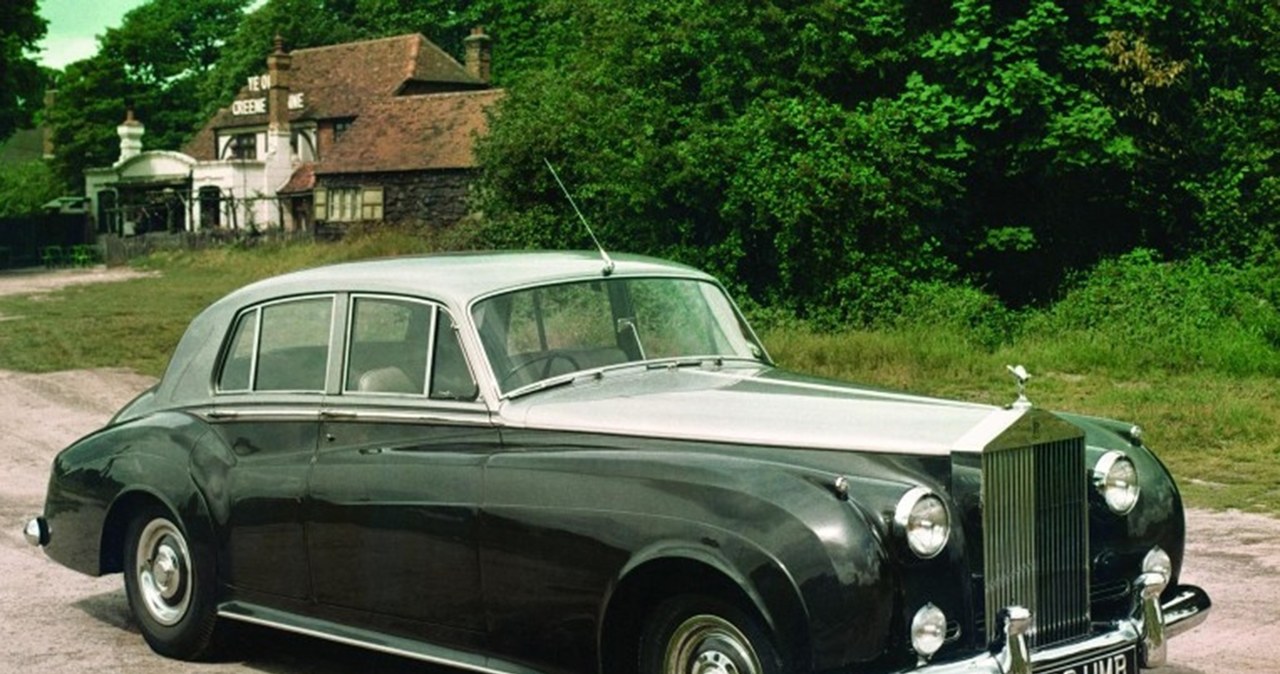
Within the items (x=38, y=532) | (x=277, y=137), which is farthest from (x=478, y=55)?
(x=38, y=532)

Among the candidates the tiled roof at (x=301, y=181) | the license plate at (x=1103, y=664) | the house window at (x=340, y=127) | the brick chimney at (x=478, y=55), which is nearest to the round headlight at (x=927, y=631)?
the license plate at (x=1103, y=664)

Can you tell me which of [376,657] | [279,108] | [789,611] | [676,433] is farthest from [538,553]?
[279,108]

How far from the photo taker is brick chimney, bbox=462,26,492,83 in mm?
66438

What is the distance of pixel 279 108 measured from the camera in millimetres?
67125

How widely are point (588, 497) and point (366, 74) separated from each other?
200 ft

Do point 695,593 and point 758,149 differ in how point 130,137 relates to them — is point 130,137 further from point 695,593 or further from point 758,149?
point 695,593

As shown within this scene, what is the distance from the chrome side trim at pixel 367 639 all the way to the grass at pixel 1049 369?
6.81 m

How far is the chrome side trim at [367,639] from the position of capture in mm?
6426

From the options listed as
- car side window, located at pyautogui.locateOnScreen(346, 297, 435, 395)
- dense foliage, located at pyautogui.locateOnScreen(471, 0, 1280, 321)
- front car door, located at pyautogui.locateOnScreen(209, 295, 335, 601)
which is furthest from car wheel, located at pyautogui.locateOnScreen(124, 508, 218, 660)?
dense foliage, located at pyautogui.locateOnScreen(471, 0, 1280, 321)

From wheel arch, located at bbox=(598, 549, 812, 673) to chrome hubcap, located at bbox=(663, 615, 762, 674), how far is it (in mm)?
95

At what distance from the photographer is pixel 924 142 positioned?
28172mm

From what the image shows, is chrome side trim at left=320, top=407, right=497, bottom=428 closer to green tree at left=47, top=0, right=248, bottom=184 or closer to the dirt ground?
the dirt ground

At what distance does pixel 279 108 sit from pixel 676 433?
63.2 meters

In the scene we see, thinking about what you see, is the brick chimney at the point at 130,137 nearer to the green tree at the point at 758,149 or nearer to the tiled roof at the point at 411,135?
the tiled roof at the point at 411,135
